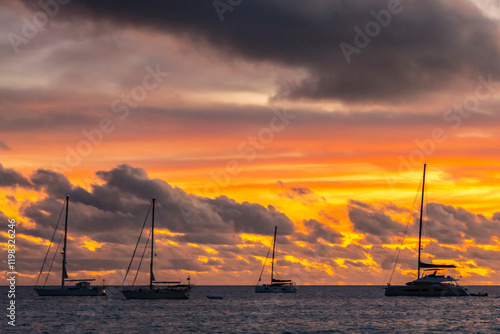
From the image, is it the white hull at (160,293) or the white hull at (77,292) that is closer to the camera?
the white hull at (160,293)

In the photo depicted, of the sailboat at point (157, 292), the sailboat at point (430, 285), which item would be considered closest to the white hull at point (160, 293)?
the sailboat at point (157, 292)

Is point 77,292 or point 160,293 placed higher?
point 77,292

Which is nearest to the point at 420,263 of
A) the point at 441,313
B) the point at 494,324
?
the point at 441,313

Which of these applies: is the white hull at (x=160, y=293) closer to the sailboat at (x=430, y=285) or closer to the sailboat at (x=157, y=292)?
the sailboat at (x=157, y=292)

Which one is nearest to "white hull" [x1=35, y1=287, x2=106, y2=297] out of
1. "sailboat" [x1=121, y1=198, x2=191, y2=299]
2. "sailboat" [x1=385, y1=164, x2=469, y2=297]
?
"sailboat" [x1=121, y1=198, x2=191, y2=299]

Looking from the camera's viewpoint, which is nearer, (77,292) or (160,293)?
(160,293)

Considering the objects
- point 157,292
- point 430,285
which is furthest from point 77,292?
point 430,285

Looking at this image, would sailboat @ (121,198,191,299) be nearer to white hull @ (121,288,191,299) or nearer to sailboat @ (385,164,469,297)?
white hull @ (121,288,191,299)

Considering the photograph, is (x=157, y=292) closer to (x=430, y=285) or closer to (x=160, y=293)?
(x=160, y=293)

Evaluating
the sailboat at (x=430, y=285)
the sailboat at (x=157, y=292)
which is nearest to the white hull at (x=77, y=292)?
the sailboat at (x=157, y=292)

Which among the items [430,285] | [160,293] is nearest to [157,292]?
[160,293]

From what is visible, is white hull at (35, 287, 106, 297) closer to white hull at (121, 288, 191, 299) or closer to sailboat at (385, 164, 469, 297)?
white hull at (121, 288, 191, 299)

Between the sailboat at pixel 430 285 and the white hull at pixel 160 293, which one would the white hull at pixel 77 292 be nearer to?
the white hull at pixel 160 293

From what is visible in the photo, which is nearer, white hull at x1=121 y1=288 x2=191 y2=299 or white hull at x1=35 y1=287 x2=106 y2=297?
white hull at x1=121 y1=288 x2=191 y2=299
